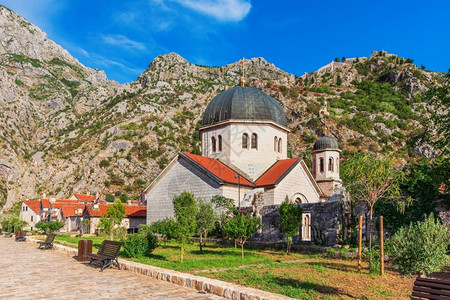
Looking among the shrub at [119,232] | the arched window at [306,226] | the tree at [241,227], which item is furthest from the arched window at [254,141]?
the tree at [241,227]

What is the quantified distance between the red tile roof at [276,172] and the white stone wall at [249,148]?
2.35 ft

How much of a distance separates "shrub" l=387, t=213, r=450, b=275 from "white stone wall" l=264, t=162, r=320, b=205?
17702 millimetres

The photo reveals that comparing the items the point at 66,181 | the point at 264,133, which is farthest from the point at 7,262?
the point at 66,181

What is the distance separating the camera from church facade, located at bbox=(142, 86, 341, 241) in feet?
85.0

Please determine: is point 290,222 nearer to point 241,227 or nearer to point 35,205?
point 241,227

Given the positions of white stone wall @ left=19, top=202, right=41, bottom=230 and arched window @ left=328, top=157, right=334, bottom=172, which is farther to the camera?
white stone wall @ left=19, top=202, right=41, bottom=230

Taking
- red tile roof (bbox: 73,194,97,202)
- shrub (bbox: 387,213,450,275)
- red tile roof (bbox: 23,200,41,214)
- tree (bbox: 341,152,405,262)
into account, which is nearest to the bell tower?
tree (bbox: 341,152,405,262)

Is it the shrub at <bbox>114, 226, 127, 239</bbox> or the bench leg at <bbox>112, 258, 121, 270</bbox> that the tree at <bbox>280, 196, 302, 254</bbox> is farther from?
the shrub at <bbox>114, 226, 127, 239</bbox>

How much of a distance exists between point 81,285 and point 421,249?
8167 mm

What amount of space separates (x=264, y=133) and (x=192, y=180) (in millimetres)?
7567

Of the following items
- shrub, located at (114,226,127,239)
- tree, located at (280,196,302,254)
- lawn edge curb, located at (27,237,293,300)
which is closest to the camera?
lawn edge curb, located at (27,237,293,300)

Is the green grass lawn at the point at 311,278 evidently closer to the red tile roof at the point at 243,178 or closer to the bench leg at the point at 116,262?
the bench leg at the point at 116,262

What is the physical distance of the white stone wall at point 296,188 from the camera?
2598 centimetres

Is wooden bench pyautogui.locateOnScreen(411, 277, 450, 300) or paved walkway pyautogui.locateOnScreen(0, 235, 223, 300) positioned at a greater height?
wooden bench pyautogui.locateOnScreen(411, 277, 450, 300)
